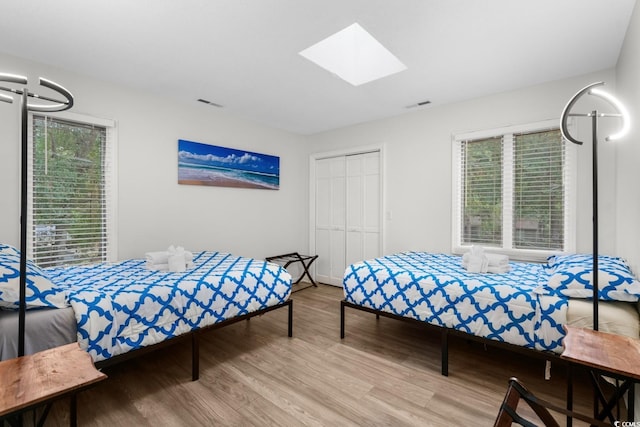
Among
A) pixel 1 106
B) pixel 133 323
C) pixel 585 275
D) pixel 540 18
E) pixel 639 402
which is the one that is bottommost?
pixel 639 402

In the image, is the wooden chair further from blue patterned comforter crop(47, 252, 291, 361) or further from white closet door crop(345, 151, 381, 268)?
white closet door crop(345, 151, 381, 268)

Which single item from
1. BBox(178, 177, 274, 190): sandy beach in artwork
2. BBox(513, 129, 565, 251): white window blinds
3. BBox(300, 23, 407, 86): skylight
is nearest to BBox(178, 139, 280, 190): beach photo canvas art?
BBox(178, 177, 274, 190): sandy beach in artwork

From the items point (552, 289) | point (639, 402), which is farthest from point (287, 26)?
point (639, 402)

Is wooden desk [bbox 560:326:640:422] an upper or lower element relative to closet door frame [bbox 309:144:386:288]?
lower

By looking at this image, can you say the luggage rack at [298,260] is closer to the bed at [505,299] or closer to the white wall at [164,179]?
the white wall at [164,179]

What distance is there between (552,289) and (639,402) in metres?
0.69

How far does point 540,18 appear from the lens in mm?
2107

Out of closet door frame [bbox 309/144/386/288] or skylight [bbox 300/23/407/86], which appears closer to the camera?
skylight [bbox 300/23/407/86]

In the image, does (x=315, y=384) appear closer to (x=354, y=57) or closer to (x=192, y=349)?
(x=192, y=349)

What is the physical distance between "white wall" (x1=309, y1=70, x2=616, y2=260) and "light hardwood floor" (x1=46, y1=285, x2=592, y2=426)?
1.42 metres

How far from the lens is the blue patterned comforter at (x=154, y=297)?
190 cm

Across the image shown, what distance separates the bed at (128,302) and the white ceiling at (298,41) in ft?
5.49

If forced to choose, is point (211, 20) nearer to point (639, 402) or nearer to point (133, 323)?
point (133, 323)

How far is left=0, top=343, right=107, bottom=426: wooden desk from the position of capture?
0.98 m
